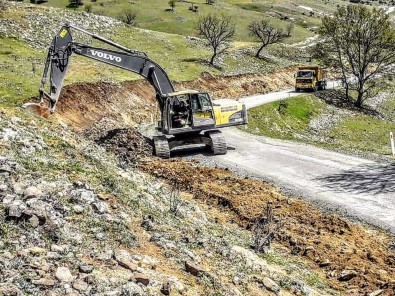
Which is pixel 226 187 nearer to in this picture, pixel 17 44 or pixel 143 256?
pixel 143 256

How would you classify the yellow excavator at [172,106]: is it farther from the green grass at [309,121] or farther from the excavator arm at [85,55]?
the green grass at [309,121]

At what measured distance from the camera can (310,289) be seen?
1029 cm

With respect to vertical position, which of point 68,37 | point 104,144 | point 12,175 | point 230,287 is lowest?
point 104,144

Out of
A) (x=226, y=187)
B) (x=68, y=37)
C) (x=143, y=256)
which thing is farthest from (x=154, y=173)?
(x=143, y=256)

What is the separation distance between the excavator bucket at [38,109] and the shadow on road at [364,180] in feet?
40.8

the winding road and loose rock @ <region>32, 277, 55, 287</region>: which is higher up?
loose rock @ <region>32, 277, 55, 287</region>

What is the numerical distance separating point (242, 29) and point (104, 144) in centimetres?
A: 10291

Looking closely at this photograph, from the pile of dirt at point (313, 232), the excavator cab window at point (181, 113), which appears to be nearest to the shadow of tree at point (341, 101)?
the excavator cab window at point (181, 113)

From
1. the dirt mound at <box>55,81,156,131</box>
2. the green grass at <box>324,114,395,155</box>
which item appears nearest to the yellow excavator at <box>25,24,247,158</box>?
the dirt mound at <box>55,81,156,131</box>

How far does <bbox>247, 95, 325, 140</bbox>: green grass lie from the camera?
3806 centimetres

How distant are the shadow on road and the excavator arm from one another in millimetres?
9222

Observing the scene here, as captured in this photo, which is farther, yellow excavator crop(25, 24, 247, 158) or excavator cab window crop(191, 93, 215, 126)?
excavator cab window crop(191, 93, 215, 126)

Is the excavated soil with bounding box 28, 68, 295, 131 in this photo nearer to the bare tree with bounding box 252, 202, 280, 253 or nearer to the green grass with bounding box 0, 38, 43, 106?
the green grass with bounding box 0, 38, 43, 106

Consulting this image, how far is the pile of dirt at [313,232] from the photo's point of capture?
11.1m
